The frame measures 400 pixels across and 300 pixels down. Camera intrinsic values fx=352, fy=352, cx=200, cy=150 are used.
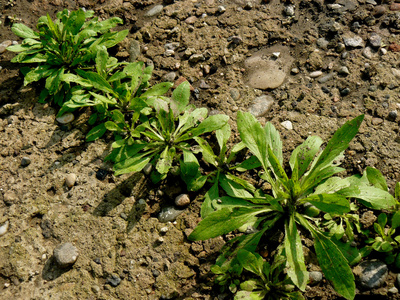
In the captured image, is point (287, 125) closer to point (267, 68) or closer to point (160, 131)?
point (267, 68)

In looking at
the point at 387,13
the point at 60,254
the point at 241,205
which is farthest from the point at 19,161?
the point at 387,13

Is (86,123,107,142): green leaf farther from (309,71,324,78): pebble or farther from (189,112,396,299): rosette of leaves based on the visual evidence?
(309,71,324,78): pebble

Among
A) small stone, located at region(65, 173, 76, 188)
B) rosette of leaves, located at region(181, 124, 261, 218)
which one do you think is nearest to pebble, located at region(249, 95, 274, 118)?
rosette of leaves, located at region(181, 124, 261, 218)

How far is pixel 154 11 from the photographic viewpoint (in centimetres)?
405

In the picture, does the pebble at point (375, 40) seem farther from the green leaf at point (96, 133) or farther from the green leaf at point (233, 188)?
the green leaf at point (96, 133)

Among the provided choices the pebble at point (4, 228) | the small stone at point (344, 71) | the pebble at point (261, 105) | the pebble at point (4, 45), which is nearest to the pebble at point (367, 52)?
the small stone at point (344, 71)

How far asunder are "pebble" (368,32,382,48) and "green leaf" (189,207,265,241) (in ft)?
7.25

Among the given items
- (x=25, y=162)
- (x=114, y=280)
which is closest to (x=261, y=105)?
(x=114, y=280)

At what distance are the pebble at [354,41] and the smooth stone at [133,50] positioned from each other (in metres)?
2.16

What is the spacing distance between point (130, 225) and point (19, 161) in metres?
1.24

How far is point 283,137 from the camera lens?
321 cm

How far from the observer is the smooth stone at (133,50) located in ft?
12.4

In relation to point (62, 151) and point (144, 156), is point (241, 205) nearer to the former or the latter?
point (144, 156)

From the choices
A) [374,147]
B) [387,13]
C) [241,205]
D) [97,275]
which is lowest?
[97,275]
